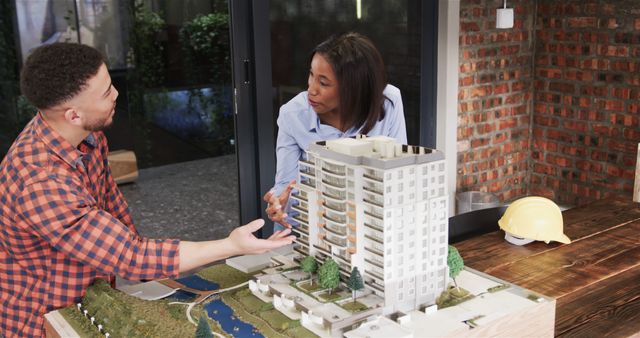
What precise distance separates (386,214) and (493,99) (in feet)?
11.8

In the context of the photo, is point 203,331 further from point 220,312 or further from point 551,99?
point 551,99

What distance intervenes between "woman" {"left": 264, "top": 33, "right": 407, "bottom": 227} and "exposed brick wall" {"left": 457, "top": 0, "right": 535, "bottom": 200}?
6.21ft

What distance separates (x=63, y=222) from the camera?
1.84 meters

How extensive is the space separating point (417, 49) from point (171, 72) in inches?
64.5

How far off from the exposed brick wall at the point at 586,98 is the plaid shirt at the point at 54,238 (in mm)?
3789

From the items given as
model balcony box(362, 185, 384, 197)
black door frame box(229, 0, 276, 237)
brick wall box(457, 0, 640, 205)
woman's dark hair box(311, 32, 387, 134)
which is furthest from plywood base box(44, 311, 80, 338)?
brick wall box(457, 0, 640, 205)

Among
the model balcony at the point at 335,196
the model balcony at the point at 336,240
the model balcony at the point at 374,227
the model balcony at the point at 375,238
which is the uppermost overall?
the model balcony at the point at 335,196

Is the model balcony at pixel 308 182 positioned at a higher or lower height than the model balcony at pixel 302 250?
higher

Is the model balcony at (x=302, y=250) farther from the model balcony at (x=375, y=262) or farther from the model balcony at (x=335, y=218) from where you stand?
the model balcony at (x=375, y=262)

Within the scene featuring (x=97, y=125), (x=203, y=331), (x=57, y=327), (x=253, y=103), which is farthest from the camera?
(x=253, y=103)

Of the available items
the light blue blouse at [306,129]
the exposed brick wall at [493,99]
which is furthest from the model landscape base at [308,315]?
the exposed brick wall at [493,99]

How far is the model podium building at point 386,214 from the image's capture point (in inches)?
71.7

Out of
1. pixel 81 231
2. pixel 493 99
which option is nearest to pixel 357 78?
pixel 81 231

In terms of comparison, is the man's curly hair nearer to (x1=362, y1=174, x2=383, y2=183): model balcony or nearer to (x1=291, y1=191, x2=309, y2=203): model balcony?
(x1=291, y1=191, x2=309, y2=203): model balcony
